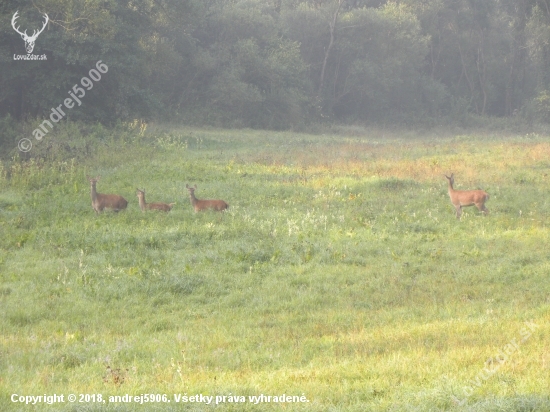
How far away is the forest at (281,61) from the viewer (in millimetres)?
27953

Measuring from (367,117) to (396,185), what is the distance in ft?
133

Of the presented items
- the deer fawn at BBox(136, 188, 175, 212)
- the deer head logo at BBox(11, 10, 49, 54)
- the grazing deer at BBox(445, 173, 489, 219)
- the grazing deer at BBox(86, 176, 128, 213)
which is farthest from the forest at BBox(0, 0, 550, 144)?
the grazing deer at BBox(445, 173, 489, 219)

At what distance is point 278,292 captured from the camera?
32.8 ft

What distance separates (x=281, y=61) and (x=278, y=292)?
39.2m

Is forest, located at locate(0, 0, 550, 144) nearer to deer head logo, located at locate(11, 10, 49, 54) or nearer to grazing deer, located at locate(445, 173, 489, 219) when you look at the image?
deer head logo, located at locate(11, 10, 49, 54)

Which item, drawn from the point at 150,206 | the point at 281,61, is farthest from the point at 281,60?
the point at 150,206

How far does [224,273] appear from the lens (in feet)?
35.2

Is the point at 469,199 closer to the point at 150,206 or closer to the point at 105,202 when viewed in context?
the point at 150,206

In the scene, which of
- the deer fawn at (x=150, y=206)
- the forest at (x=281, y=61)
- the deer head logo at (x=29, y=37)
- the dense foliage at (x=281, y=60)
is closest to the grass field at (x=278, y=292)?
the deer fawn at (x=150, y=206)

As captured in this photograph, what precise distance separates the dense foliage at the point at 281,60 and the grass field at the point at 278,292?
1022cm

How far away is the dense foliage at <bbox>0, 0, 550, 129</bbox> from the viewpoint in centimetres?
2798

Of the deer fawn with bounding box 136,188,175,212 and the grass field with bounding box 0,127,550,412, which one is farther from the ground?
the deer fawn with bounding box 136,188,175,212

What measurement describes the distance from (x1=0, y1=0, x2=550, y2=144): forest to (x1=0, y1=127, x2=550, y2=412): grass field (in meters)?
9.95

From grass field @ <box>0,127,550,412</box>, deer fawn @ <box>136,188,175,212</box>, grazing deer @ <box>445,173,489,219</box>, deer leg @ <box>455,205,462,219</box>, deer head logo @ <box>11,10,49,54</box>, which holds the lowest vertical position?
grass field @ <box>0,127,550,412</box>
